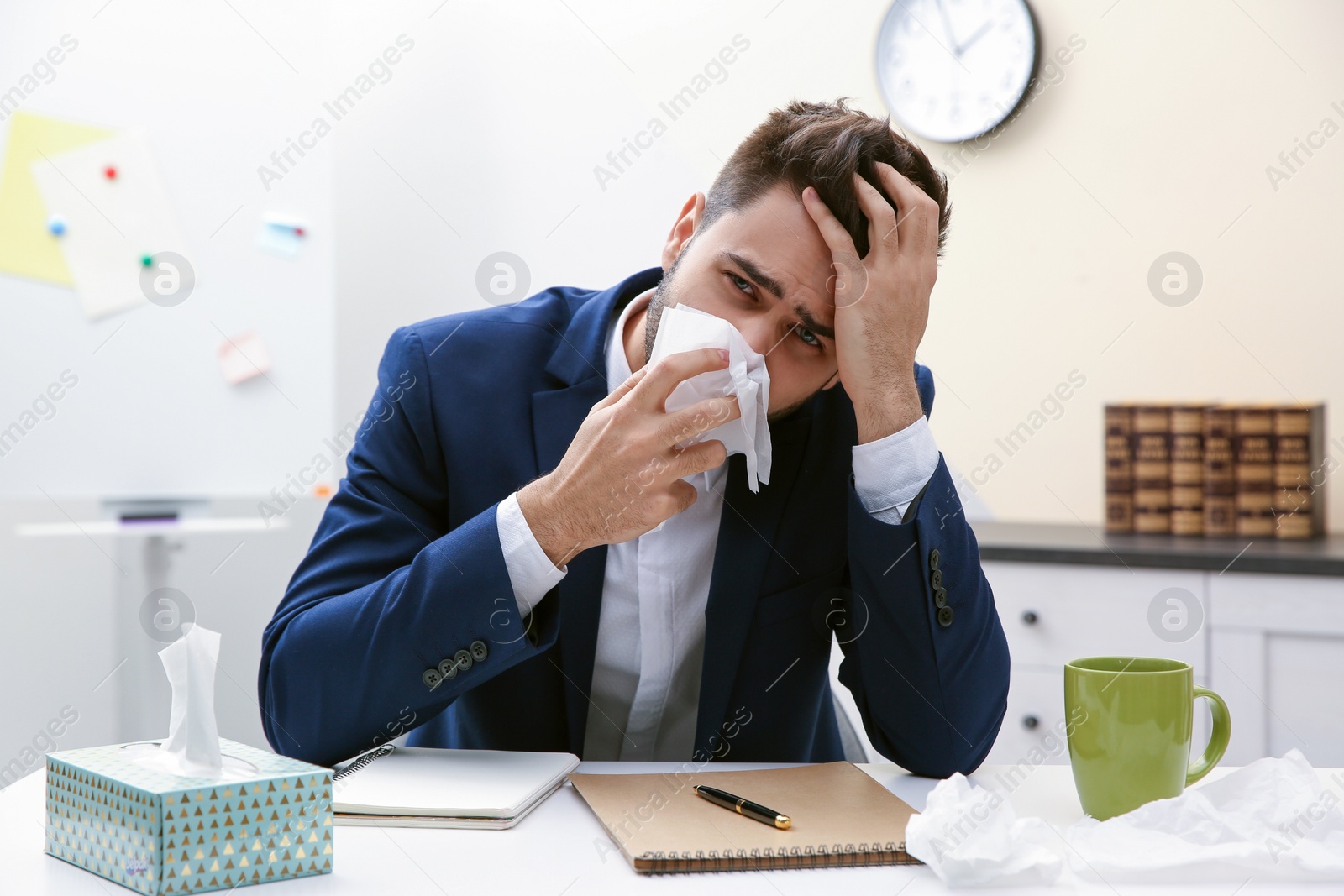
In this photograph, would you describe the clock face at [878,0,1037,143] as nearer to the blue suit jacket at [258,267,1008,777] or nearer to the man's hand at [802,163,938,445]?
the blue suit jacket at [258,267,1008,777]

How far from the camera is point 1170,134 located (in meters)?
2.32

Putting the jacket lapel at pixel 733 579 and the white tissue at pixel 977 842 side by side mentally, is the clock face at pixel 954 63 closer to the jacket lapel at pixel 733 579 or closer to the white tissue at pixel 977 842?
the jacket lapel at pixel 733 579

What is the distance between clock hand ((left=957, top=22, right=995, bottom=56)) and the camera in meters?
2.38

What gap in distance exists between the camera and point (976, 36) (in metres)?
2.39

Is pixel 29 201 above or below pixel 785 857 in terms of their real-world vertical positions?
above

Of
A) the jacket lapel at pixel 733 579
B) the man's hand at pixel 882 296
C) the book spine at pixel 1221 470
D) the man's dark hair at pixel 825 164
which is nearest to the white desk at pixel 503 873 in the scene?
the jacket lapel at pixel 733 579

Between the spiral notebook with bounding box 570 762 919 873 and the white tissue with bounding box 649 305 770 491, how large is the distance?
0.31m

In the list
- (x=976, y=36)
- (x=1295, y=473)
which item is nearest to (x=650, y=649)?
(x=1295, y=473)

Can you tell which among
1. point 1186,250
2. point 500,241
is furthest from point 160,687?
point 1186,250

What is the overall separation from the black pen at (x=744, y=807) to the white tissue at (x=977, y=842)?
0.30ft

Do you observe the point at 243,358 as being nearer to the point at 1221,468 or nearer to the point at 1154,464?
the point at 1154,464

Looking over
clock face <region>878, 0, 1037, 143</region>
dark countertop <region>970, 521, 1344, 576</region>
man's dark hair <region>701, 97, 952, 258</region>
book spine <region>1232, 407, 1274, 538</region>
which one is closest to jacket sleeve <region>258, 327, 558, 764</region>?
man's dark hair <region>701, 97, 952, 258</region>

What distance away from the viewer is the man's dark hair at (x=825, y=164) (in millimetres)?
1128

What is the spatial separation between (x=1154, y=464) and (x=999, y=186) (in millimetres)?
700
